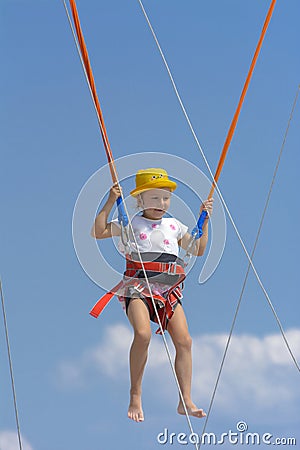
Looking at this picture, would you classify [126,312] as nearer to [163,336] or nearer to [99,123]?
[163,336]

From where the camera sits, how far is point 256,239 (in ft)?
15.7

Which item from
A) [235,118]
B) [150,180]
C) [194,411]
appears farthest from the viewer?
[235,118]

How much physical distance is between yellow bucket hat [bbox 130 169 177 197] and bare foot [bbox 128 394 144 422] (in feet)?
3.09

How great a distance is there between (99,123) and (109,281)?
0.74 meters

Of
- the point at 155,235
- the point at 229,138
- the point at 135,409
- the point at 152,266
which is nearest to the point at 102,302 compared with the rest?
the point at 152,266

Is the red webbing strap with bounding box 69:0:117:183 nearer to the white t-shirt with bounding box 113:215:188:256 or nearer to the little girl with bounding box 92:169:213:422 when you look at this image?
the little girl with bounding box 92:169:213:422

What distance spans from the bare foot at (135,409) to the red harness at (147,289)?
1.08 feet

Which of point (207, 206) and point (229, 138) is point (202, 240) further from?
point (229, 138)

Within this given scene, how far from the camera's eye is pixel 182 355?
410 cm

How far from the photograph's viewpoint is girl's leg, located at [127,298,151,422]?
401cm

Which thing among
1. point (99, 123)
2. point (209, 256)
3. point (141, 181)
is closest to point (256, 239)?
point (209, 256)

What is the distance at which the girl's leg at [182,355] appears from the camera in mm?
4102

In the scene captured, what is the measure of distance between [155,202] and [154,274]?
35 cm

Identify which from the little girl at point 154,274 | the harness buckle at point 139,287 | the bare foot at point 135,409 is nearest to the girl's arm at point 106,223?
the little girl at point 154,274
